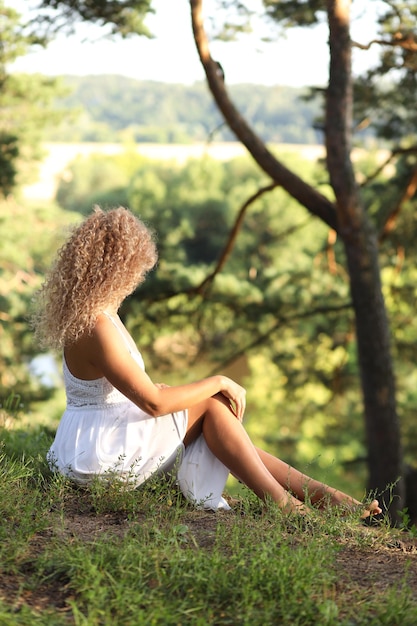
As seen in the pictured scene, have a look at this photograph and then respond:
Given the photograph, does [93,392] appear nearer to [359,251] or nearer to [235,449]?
[235,449]

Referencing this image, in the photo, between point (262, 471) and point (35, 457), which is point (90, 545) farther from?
point (35, 457)

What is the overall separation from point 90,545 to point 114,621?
0.58m

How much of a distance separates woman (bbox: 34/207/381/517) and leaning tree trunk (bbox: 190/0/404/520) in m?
4.13

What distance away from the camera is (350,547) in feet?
10.9

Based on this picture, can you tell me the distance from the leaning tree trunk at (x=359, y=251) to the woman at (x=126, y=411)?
4.12m

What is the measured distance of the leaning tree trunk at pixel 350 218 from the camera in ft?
25.3

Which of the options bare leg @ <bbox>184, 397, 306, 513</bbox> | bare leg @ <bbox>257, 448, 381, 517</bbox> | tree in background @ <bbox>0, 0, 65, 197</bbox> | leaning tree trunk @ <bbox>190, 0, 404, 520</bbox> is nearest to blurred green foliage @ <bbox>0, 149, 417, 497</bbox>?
bare leg @ <bbox>257, 448, 381, 517</bbox>

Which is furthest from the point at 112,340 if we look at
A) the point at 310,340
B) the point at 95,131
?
the point at 95,131

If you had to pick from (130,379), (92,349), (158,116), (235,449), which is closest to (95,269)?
(92,349)

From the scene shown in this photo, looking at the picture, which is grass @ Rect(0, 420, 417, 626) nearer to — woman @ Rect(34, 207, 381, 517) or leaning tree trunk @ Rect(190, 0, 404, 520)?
woman @ Rect(34, 207, 381, 517)

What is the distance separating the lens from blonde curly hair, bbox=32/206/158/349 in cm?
362

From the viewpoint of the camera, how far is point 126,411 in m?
3.75

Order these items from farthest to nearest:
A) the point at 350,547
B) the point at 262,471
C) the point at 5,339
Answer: the point at 5,339, the point at 262,471, the point at 350,547

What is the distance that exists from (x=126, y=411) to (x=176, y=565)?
1087 millimetres
